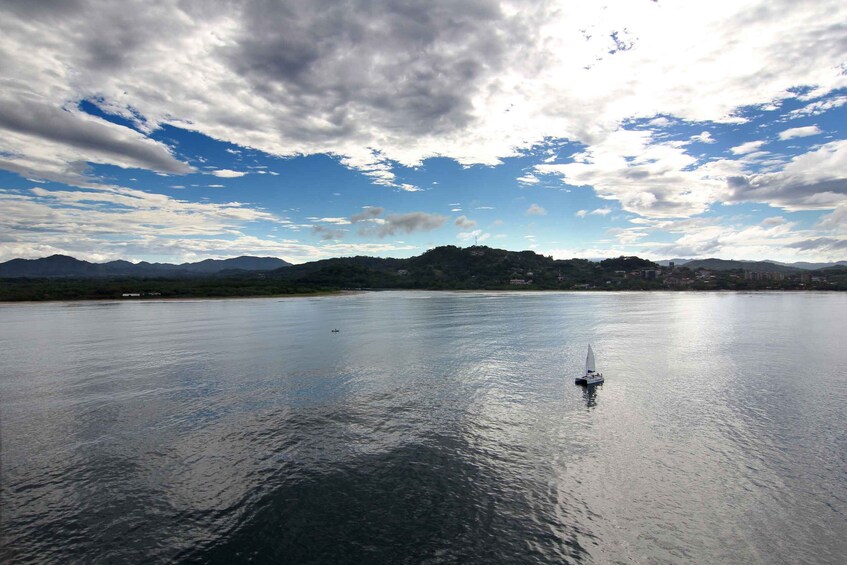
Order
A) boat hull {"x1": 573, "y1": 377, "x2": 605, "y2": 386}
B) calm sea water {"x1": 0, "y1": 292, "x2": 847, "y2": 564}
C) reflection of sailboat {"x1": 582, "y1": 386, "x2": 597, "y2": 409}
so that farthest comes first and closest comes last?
boat hull {"x1": 573, "y1": 377, "x2": 605, "y2": 386} → reflection of sailboat {"x1": 582, "y1": 386, "x2": 597, "y2": 409} → calm sea water {"x1": 0, "y1": 292, "x2": 847, "y2": 564}

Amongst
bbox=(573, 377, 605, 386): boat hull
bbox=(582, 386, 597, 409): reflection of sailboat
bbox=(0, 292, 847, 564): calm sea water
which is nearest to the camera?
bbox=(0, 292, 847, 564): calm sea water

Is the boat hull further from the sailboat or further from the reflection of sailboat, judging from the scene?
the reflection of sailboat

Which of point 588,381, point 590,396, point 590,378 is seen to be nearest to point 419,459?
point 590,396

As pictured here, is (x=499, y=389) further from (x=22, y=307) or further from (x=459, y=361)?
(x=22, y=307)

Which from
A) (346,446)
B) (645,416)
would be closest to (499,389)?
(645,416)

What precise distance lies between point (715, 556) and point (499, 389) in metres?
28.8

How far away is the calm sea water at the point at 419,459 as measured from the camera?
2098 centimetres

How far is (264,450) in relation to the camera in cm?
3127

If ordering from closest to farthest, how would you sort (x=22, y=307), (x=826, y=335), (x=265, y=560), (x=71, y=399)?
(x=265, y=560) < (x=71, y=399) < (x=826, y=335) < (x=22, y=307)

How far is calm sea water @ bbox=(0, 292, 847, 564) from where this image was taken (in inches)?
826

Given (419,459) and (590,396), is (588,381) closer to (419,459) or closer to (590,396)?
(590,396)

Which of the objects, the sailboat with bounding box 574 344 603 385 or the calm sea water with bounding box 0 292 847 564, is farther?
the sailboat with bounding box 574 344 603 385

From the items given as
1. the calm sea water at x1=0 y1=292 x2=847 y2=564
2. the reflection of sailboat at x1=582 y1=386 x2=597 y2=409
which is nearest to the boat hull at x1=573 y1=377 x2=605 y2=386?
the reflection of sailboat at x1=582 y1=386 x2=597 y2=409

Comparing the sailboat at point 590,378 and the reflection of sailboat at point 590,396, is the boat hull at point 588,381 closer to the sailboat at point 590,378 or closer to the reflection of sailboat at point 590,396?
the sailboat at point 590,378
